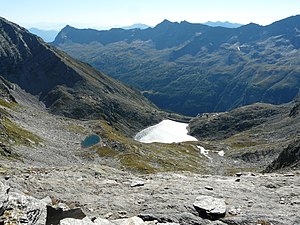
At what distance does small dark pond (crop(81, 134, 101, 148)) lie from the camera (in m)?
145

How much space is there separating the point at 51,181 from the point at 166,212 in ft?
44.8

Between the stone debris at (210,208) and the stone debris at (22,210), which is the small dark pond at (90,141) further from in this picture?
the stone debris at (22,210)

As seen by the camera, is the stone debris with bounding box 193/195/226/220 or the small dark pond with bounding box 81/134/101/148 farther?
the small dark pond with bounding box 81/134/101/148

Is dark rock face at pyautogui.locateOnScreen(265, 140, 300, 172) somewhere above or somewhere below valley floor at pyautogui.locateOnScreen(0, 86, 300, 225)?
below

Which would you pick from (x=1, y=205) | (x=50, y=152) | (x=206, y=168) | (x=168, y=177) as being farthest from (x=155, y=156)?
(x=1, y=205)

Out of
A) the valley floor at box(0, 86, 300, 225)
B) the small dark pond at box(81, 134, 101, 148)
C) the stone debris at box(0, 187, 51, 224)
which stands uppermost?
the stone debris at box(0, 187, 51, 224)

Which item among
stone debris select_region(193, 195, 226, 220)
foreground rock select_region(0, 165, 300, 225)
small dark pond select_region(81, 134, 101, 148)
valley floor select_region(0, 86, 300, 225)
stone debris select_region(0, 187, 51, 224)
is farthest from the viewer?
small dark pond select_region(81, 134, 101, 148)

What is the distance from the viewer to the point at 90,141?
510 feet

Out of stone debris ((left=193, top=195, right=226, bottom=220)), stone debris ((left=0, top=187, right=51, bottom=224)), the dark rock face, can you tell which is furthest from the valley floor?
the dark rock face

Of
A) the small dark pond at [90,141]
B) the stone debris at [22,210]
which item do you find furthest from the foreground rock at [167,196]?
the small dark pond at [90,141]

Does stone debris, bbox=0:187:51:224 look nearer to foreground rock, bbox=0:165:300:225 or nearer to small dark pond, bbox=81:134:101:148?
foreground rock, bbox=0:165:300:225

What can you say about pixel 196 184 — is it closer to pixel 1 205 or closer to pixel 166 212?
pixel 166 212

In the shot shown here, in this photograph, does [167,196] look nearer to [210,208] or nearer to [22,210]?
[210,208]

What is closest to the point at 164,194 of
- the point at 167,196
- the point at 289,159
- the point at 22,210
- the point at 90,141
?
the point at 167,196
